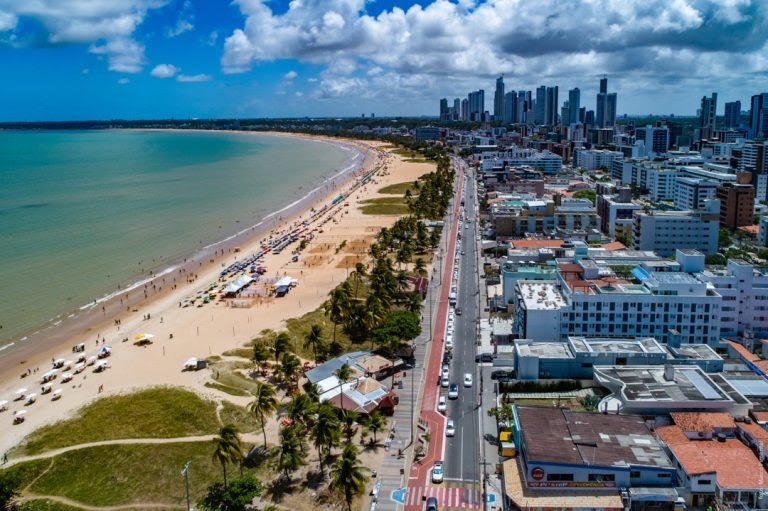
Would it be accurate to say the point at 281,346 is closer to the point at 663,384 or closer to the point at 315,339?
the point at 315,339

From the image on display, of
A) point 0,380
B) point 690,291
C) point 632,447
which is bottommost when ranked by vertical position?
point 0,380

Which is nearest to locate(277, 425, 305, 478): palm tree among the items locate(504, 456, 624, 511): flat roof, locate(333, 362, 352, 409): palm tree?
locate(333, 362, 352, 409): palm tree

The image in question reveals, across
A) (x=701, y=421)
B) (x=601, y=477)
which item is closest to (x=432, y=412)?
(x=601, y=477)

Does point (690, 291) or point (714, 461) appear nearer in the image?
point (714, 461)

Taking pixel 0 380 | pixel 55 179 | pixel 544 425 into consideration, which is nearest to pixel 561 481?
pixel 544 425

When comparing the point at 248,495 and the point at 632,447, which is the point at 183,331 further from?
the point at 632,447

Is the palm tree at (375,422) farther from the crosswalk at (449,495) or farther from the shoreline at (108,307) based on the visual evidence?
the shoreline at (108,307)

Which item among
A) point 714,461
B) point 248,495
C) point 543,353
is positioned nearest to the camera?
point 248,495

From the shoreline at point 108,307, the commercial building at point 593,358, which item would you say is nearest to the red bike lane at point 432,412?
the commercial building at point 593,358
